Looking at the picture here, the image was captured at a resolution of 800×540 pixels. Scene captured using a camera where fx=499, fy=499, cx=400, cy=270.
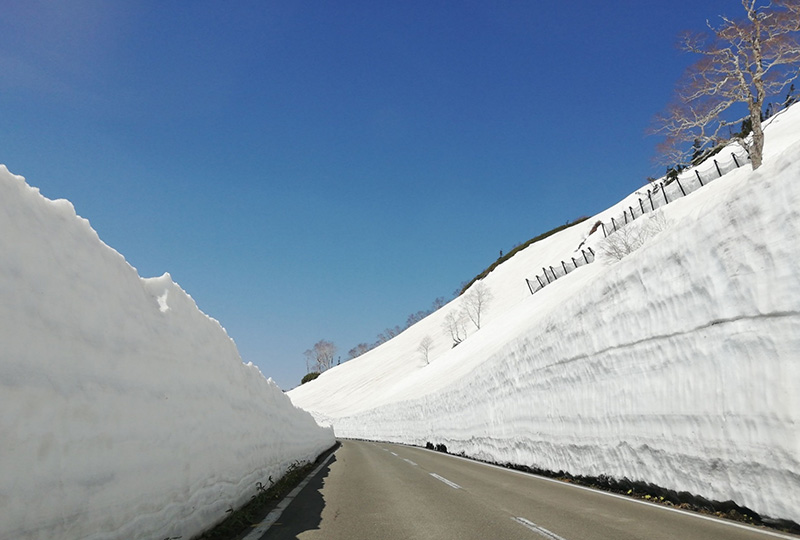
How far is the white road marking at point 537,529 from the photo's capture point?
5.25 meters

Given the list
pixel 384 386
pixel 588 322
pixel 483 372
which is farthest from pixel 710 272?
pixel 384 386

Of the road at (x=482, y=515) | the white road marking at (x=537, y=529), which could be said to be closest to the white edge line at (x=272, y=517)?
the road at (x=482, y=515)

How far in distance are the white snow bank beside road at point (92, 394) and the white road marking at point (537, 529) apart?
3649 mm

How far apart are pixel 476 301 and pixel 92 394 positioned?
82.9 m

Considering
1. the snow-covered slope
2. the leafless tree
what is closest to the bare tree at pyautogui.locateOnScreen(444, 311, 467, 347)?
the leafless tree

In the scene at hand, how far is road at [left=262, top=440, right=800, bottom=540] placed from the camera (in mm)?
5504

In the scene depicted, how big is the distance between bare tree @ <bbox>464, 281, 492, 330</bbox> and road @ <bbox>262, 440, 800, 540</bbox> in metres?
73.9

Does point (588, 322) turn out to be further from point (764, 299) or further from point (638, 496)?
point (764, 299)

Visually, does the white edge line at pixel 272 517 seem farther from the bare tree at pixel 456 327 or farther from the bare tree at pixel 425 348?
the bare tree at pixel 456 327

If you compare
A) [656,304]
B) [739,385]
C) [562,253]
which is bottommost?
[739,385]

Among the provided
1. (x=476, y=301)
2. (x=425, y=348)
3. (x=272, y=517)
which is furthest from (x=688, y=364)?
(x=425, y=348)

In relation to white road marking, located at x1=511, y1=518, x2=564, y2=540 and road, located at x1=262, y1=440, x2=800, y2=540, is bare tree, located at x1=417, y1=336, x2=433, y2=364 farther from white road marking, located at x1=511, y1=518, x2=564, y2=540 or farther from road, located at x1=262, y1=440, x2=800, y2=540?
white road marking, located at x1=511, y1=518, x2=564, y2=540

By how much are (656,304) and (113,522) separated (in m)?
8.53

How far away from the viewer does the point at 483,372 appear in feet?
63.1
